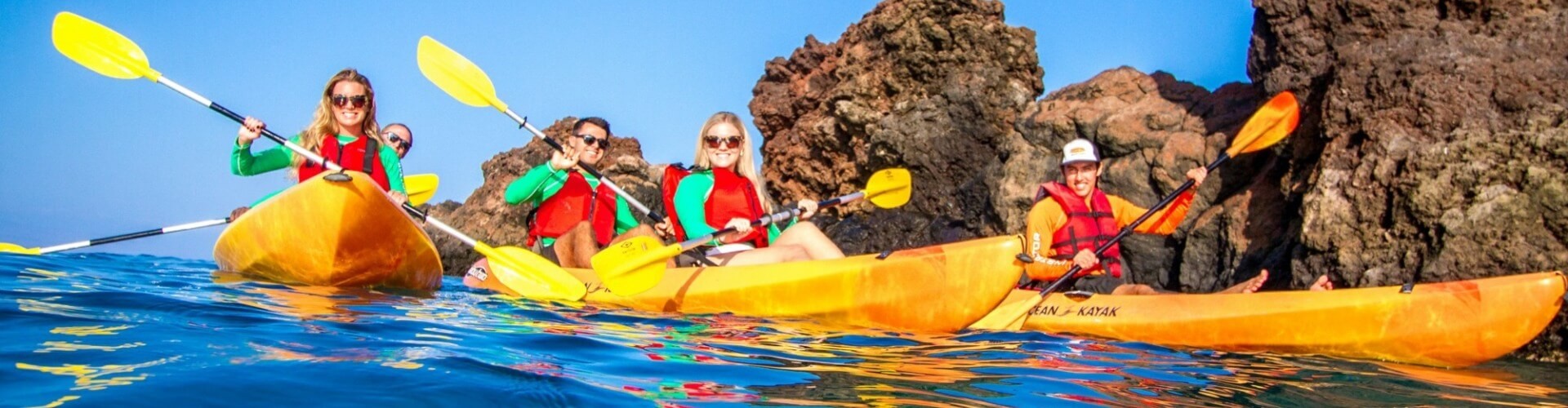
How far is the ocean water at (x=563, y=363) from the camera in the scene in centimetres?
193

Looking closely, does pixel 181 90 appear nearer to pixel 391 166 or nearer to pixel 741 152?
pixel 391 166

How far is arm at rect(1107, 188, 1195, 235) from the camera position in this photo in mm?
6402

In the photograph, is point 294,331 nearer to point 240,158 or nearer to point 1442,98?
point 240,158

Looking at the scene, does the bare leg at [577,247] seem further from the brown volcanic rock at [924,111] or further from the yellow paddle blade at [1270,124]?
the brown volcanic rock at [924,111]

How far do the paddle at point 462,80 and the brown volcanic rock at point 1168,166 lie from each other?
4.55m

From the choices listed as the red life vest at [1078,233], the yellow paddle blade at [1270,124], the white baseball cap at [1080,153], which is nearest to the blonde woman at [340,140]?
the red life vest at [1078,233]

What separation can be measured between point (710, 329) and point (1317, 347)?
2.58 m

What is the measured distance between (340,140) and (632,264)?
2178 mm

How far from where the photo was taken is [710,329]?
4.04m

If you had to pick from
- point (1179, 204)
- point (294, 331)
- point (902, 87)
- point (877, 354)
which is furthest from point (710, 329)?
point (902, 87)

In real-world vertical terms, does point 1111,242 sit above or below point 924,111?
below

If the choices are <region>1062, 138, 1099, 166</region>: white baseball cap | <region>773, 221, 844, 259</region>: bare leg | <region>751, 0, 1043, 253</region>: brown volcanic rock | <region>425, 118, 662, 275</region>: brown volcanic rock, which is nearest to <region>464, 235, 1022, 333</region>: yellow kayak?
<region>773, 221, 844, 259</region>: bare leg

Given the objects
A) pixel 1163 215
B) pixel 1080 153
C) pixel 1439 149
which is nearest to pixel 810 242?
pixel 1080 153

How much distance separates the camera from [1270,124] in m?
7.03
